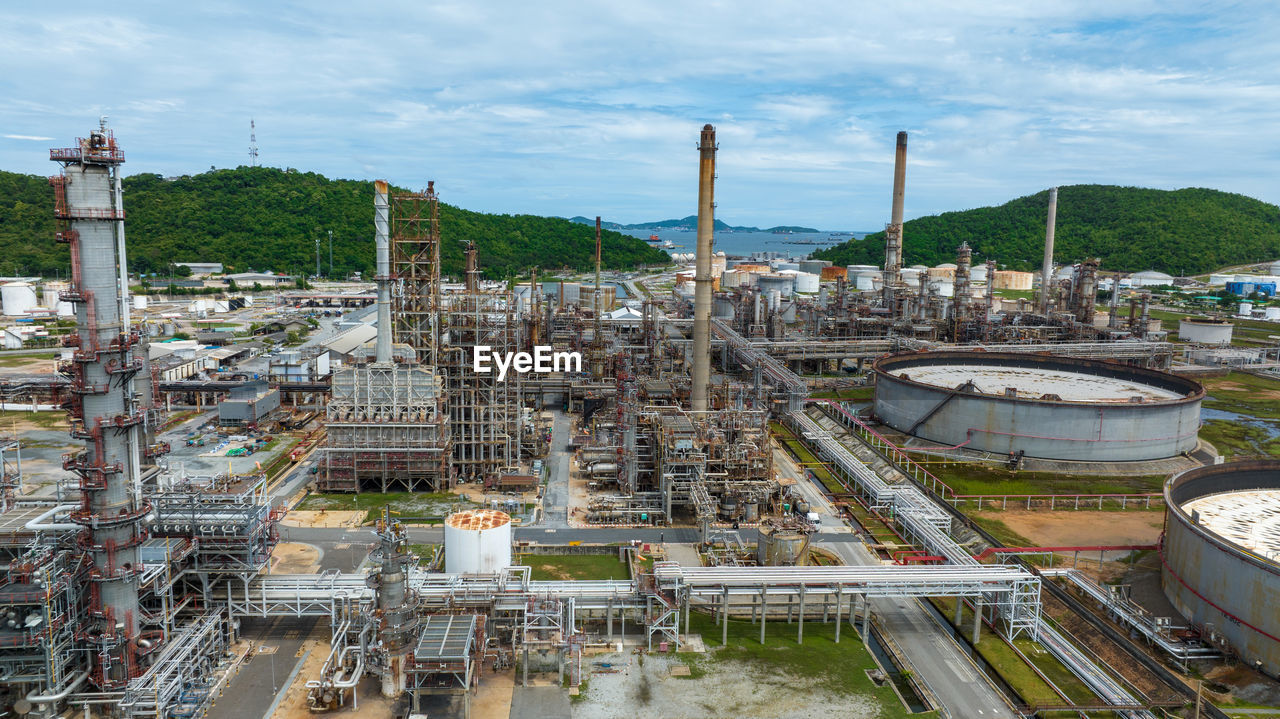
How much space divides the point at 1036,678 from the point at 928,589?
5268mm

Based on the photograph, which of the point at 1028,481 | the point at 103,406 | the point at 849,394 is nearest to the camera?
the point at 103,406

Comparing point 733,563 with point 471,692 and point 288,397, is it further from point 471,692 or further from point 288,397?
point 288,397

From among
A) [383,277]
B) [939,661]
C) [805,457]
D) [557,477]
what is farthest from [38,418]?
[939,661]

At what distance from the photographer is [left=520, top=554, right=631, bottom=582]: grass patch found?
39.8 m

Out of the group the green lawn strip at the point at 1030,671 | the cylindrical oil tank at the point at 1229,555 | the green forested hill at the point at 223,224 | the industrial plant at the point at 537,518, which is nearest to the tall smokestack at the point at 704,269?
the industrial plant at the point at 537,518

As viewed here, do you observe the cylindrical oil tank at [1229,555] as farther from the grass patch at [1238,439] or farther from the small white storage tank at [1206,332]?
the small white storage tank at [1206,332]

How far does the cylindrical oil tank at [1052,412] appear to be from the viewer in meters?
59.4

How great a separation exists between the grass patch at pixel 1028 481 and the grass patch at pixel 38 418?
7348cm

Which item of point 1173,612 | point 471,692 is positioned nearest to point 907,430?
point 1173,612

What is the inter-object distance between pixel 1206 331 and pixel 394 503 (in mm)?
120991

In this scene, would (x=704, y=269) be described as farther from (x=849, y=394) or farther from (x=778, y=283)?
(x=778, y=283)

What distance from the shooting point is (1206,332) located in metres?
115

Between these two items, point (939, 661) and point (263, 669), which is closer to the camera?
point (263, 669)

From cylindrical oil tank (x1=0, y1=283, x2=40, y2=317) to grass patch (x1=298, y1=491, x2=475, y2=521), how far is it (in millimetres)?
101748
